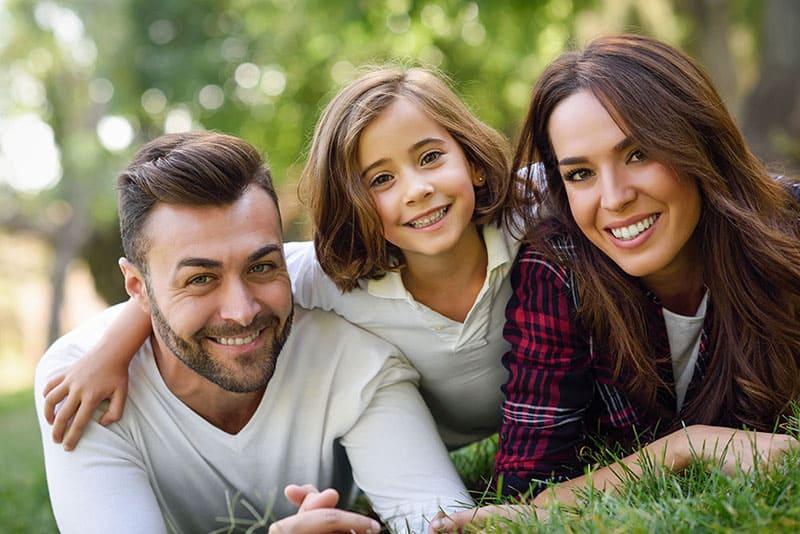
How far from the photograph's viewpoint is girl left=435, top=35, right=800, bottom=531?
2.74 meters

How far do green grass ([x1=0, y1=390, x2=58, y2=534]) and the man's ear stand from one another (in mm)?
1293

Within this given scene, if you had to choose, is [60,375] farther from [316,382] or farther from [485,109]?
[485,109]

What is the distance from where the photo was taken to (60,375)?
307cm

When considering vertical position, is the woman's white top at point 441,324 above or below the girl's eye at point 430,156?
below

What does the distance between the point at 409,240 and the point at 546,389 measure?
0.71 meters

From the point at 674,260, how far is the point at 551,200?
0.49 meters

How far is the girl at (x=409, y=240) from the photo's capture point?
301 cm

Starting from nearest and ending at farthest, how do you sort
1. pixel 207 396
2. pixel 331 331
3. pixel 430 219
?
pixel 430 219 < pixel 207 396 < pixel 331 331

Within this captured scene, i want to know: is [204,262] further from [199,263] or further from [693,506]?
[693,506]

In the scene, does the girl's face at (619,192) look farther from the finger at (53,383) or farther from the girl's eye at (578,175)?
the finger at (53,383)

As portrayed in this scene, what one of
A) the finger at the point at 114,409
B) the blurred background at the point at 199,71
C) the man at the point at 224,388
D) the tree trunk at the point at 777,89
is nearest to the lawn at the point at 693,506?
the man at the point at 224,388

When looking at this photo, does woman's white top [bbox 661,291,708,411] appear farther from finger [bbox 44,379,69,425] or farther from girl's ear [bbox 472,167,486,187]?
finger [bbox 44,379,69,425]

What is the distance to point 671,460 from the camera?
250cm

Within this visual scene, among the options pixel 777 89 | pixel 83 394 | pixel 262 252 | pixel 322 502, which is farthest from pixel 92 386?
pixel 777 89
